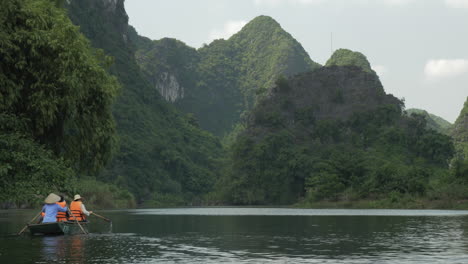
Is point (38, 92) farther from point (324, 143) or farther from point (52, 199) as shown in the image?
point (324, 143)

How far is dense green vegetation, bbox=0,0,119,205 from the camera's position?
1106 inches

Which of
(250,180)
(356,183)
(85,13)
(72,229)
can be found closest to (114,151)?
(72,229)

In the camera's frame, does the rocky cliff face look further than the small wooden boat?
Yes

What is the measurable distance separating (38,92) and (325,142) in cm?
12569

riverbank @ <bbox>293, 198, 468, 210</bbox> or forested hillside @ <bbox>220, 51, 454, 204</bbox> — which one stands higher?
forested hillside @ <bbox>220, 51, 454, 204</bbox>

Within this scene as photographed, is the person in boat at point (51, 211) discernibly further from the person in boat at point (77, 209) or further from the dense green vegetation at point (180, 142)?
the person in boat at point (77, 209)

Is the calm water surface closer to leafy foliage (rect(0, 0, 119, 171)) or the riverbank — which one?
leafy foliage (rect(0, 0, 119, 171))

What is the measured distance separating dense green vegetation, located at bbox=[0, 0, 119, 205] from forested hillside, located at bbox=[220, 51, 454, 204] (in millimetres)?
80268

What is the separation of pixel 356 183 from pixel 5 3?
88992 mm

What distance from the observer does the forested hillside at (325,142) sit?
118 metres

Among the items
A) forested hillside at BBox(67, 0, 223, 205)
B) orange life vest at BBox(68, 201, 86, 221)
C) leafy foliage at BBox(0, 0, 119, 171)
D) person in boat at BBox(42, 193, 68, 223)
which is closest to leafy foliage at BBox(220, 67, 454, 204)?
forested hillside at BBox(67, 0, 223, 205)

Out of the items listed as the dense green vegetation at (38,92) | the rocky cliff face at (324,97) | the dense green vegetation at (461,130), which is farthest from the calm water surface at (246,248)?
the dense green vegetation at (461,130)

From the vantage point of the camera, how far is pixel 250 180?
146 m

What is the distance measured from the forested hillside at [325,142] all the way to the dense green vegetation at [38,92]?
263ft
